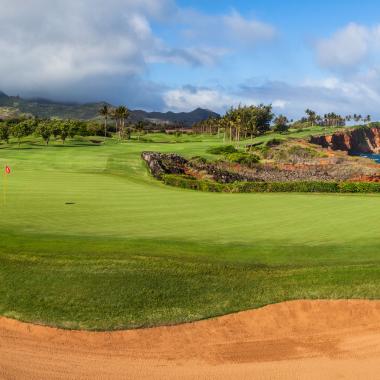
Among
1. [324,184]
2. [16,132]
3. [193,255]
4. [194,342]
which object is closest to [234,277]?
[193,255]

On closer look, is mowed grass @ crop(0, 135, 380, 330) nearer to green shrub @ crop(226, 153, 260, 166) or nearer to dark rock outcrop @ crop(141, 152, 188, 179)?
dark rock outcrop @ crop(141, 152, 188, 179)

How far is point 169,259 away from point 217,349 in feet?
18.5

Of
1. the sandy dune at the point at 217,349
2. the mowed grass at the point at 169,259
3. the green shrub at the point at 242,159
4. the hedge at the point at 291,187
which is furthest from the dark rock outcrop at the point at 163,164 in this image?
the sandy dune at the point at 217,349

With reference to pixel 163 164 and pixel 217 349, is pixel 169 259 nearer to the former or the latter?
pixel 217 349

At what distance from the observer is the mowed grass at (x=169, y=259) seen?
1355 cm

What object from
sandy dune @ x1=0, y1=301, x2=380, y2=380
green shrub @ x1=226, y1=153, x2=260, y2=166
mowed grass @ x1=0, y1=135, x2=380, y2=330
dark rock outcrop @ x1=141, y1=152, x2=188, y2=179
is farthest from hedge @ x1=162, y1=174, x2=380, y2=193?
sandy dune @ x1=0, y1=301, x2=380, y2=380

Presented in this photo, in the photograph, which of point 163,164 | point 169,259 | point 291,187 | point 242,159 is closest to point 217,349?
point 169,259

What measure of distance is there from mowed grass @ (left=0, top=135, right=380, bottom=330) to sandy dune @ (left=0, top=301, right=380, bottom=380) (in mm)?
517

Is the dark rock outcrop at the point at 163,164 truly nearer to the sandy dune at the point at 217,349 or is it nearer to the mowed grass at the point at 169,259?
the mowed grass at the point at 169,259

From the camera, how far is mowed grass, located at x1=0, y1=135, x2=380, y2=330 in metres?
13.6

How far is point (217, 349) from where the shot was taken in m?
11.8

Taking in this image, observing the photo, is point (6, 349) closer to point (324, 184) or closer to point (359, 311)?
point (359, 311)

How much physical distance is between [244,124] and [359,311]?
137 metres

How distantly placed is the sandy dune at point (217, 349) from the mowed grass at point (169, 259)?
20.4 inches
